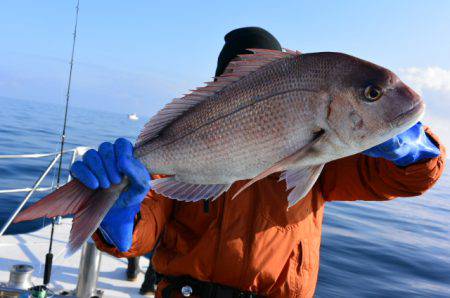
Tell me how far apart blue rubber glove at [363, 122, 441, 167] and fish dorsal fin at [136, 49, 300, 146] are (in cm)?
70

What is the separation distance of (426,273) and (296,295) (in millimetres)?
8135

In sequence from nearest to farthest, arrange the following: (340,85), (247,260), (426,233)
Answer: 1. (340,85)
2. (247,260)
3. (426,233)

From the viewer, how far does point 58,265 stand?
5242 mm

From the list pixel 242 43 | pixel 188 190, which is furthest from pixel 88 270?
pixel 242 43

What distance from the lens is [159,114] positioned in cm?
218

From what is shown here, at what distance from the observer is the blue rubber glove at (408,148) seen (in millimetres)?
2088

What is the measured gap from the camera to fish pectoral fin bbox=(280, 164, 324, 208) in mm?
1844

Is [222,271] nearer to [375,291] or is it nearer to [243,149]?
[243,149]

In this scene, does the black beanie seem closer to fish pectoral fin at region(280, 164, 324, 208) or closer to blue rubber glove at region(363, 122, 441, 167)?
blue rubber glove at region(363, 122, 441, 167)

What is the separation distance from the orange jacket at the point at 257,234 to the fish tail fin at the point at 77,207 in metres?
0.61

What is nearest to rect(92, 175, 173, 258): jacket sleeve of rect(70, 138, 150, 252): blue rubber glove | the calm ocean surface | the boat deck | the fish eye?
rect(70, 138, 150, 252): blue rubber glove

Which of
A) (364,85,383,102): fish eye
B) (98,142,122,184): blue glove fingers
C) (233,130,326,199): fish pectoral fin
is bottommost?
(98,142,122,184): blue glove fingers

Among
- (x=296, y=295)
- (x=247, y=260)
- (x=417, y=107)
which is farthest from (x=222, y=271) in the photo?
(x=417, y=107)

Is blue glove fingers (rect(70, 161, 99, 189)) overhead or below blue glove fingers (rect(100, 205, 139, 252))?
overhead
